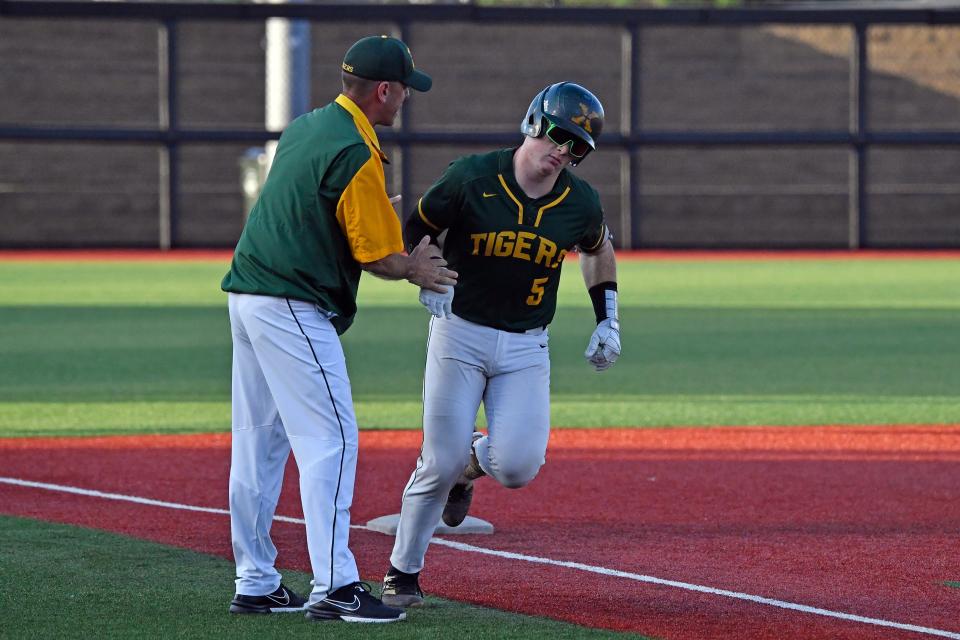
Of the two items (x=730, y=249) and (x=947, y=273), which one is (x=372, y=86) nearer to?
(x=947, y=273)

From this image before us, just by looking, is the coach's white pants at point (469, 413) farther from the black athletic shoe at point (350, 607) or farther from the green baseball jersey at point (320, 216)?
the green baseball jersey at point (320, 216)

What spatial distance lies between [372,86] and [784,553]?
283 cm

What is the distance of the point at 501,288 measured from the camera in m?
5.92

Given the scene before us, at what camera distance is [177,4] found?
29.4 meters

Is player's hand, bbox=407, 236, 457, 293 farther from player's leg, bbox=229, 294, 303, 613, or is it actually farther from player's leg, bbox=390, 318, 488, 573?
player's leg, bbox=229, 294, 303, 613

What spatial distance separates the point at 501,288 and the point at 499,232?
0.72 feet

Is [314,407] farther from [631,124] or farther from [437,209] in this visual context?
[631,124]

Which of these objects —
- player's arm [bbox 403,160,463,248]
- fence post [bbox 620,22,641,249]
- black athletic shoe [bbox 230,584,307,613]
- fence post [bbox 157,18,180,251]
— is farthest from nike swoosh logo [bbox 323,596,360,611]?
fence post [bbox 620,22,641,249]

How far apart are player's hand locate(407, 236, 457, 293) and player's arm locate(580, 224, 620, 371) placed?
90cm

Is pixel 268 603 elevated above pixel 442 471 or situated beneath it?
situated beneath

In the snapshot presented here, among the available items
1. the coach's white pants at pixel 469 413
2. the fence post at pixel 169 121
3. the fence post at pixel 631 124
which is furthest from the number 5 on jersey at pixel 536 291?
the fence post at pixel 631 124

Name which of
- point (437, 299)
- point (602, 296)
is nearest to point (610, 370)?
point (602, 296)

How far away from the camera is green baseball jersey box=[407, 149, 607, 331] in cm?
584

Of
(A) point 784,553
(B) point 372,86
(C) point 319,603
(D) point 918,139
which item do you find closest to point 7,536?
(C) point 319,603
